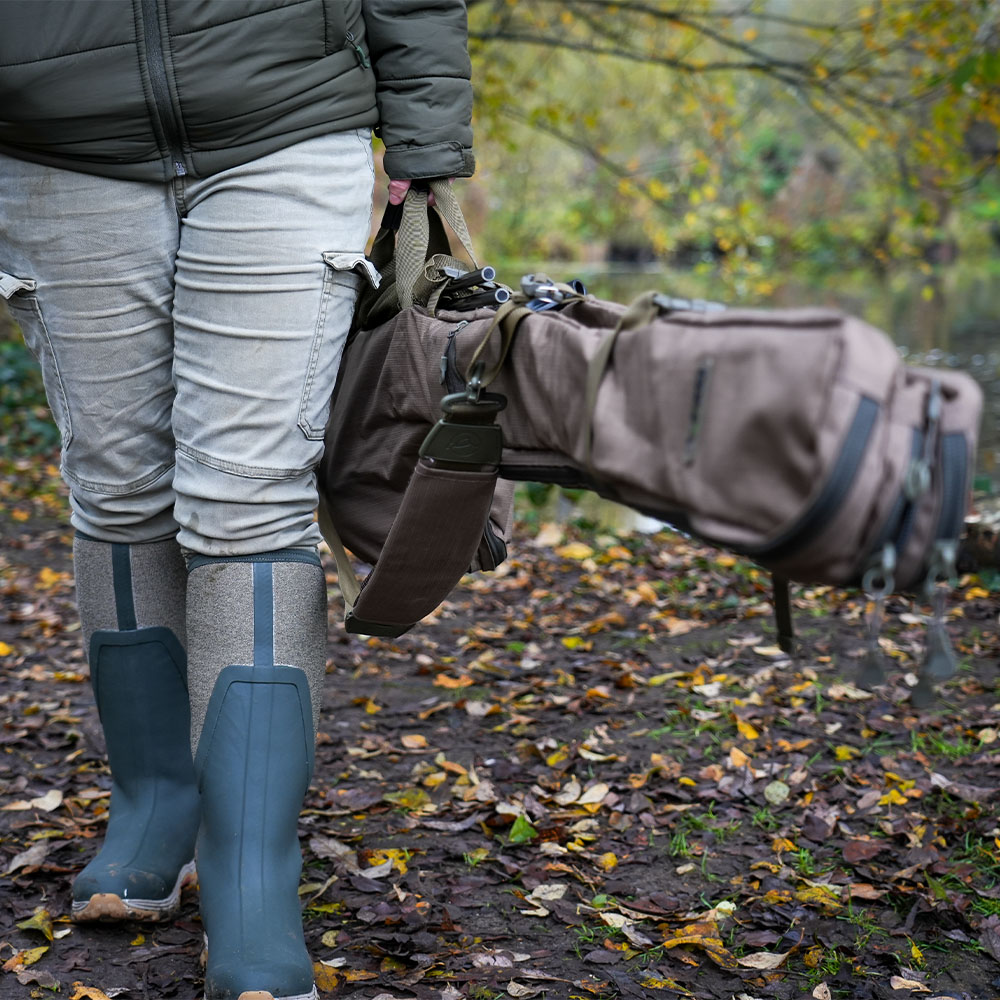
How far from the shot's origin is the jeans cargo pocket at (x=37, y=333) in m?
1.75

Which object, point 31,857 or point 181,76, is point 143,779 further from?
point 181,76

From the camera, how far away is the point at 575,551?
4.97 meters

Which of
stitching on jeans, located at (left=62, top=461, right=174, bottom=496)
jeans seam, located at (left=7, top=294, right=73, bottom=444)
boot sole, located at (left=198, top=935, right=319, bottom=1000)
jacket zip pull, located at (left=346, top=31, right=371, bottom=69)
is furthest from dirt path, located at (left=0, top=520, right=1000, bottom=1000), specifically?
jacket zip pull, located at (left=346, top=31, right=371, bottom=69)

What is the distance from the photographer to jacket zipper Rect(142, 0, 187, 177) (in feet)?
5.17

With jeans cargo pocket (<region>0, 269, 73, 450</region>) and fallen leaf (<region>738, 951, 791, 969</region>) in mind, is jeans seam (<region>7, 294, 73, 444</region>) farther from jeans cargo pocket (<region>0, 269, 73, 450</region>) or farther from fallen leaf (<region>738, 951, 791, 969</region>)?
fallen leaf (<region>738, 951, 791, 969</region>)

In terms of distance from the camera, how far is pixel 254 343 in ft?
5.39

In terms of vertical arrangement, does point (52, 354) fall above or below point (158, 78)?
below

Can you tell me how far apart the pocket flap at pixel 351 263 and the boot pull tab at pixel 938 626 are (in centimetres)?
99

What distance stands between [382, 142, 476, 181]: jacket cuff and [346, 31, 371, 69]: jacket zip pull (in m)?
0.13

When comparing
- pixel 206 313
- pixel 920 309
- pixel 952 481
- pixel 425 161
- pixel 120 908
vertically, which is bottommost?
pixel 920 309

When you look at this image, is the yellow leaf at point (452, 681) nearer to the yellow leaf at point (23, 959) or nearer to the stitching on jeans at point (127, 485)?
the yellow leaf at point (23, 959)

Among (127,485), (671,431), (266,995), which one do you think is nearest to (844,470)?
(671,431)

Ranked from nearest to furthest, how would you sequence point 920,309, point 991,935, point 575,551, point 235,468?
1. point 235,468
2. point 991,935
3. point 575,551
4. point 920,309

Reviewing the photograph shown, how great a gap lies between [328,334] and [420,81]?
0.46 m
